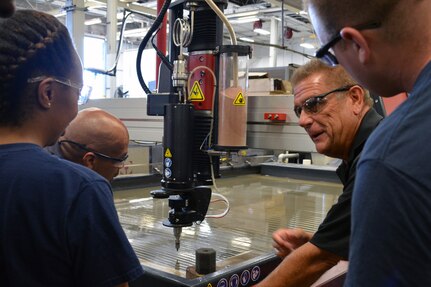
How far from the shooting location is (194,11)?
1.53 metres

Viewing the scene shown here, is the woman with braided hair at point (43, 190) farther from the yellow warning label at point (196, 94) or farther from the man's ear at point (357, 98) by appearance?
the man's ear at point (357, 98)

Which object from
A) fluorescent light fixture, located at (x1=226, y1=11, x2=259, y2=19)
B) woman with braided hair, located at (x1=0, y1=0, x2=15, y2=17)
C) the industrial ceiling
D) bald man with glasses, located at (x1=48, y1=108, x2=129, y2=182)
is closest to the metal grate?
bald man with glasses, located at (x1=48, y1=108, x2=129, y2=182)

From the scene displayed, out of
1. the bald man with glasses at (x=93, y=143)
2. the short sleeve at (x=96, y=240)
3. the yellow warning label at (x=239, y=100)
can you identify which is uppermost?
the yellow warning label at (x=239, y=100)

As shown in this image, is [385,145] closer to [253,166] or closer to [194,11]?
[194,11]

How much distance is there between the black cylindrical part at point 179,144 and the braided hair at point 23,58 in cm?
59

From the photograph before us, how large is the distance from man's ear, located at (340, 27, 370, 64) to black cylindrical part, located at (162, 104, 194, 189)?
78 cm

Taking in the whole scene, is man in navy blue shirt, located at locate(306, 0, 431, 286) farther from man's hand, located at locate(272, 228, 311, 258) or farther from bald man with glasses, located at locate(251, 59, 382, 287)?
man's hand, located at locate(272, 228, 311, 258)

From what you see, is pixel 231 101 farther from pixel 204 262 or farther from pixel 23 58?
pixel 23 58

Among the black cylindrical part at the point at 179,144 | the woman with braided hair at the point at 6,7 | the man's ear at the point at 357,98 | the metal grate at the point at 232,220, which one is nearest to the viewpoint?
the woman with braided hair at the point at 6,7

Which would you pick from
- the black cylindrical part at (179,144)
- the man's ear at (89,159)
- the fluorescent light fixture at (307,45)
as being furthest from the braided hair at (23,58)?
the fluorescent light fixture at (307,45)

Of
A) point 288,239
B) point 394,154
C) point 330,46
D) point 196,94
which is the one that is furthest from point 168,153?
point 394,154

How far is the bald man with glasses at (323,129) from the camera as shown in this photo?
134 cm

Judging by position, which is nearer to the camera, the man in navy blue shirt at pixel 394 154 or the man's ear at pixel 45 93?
the man in navy blue shirt at pixel 394 154

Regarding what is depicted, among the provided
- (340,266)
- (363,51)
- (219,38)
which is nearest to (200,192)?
(219,38)
